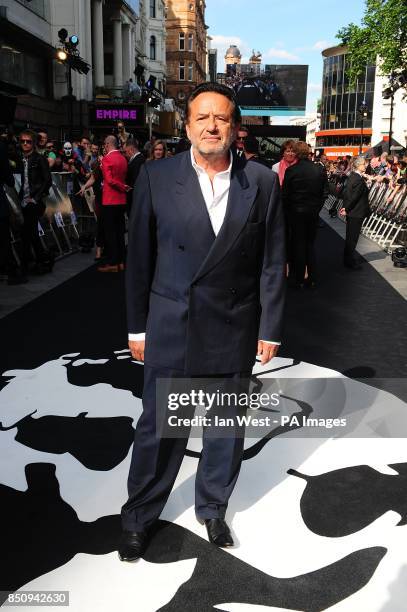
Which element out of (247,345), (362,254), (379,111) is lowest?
(362,254)

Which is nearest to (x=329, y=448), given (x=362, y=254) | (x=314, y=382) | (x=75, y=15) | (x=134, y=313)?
(x=314, y=382)

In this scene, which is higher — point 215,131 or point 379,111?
point 379,111

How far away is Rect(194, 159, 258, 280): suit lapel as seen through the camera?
261 cm

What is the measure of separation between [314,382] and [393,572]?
2448 millimetres

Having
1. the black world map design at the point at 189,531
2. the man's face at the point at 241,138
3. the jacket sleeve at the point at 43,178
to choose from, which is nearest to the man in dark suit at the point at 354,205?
the man's face at the point at 241,138

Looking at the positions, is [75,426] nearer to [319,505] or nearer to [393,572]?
[319,505]

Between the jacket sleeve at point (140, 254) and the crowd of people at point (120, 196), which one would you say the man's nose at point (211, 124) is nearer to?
the jacket sleeve at point (140, 254)

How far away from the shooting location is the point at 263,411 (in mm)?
4570

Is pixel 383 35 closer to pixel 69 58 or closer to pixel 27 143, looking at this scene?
pixel 69 58

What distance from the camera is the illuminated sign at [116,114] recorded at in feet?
101

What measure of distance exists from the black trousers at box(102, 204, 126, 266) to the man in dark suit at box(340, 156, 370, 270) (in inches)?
151

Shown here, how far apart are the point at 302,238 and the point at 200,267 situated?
256 inches

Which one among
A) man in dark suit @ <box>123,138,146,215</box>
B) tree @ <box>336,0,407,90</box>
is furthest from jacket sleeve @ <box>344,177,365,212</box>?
tree @ <box>336,0,407,90</box>

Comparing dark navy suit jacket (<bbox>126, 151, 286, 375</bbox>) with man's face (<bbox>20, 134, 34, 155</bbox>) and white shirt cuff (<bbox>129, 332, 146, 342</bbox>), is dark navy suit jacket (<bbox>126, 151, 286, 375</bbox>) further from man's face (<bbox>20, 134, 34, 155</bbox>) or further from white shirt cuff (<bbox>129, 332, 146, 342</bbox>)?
→ man's face (<bbox>20, 134, 34, 155</bbox>)
